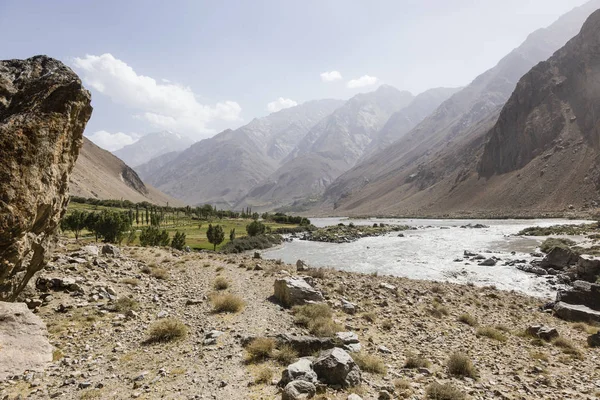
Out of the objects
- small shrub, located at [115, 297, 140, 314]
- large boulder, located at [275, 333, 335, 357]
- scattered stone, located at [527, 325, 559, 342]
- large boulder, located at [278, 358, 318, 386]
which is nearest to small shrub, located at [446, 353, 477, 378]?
large boulder, located at [275, 333, 335, 357]

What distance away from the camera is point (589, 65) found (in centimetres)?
15762

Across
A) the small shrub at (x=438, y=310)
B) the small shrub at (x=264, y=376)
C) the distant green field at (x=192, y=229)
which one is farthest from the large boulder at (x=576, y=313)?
the distant green field at (x=192, y=229)

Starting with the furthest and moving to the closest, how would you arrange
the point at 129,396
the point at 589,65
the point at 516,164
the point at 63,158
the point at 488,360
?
the point at 516,164
the point at 589,65
the point at 488,360
the point at 63,158
the point at 129,396

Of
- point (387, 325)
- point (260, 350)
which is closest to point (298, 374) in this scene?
point (260, 350)

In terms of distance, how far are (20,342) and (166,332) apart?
381 cm

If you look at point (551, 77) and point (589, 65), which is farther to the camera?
point (551, 77)

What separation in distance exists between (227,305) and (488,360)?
10619mm

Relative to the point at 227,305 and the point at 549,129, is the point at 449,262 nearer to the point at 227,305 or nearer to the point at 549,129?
the point at 227,305

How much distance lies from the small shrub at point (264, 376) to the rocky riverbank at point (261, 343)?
1.2 inches

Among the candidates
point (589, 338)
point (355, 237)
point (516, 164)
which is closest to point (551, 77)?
point (516, 164)

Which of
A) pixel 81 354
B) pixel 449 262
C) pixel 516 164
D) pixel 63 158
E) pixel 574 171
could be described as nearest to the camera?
pixel 81 354

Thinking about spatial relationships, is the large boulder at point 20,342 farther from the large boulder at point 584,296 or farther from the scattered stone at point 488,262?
the scattered stone at point 488,262

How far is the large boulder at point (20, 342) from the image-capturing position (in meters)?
7.81

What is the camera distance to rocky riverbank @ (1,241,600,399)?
8.15 m
